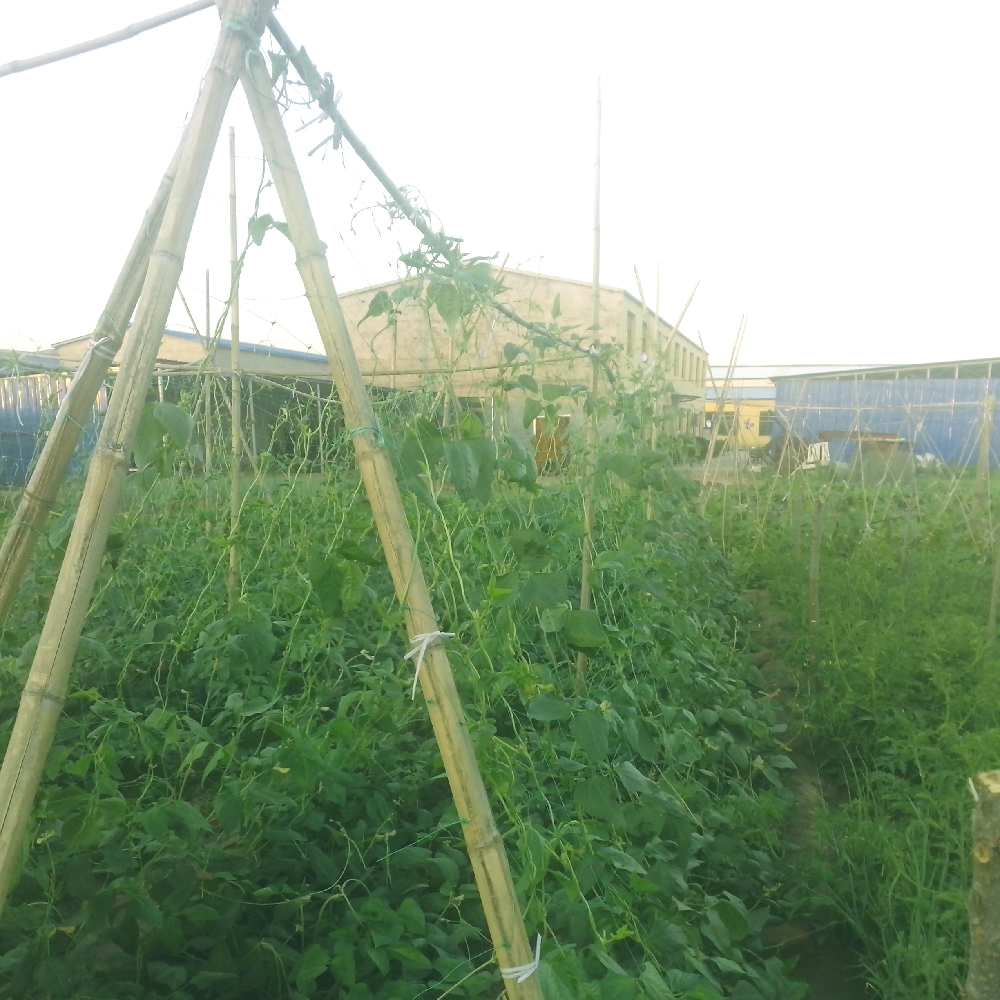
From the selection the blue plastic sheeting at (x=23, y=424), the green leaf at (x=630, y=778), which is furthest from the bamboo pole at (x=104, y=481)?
the blue plastic sheeting at (x=23, y=424)

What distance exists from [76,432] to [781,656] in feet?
11.8

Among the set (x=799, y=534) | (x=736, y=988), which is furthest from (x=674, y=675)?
(x=799, y=534)

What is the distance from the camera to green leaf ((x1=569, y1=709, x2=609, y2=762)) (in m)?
1.68

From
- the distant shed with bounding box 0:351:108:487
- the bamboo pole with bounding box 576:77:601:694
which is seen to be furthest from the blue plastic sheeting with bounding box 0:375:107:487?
the bamboo pole with bounding box 576:77:601:694

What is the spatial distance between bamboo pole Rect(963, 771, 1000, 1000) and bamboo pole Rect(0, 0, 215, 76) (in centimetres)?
148

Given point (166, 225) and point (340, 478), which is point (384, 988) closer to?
point (166, 225)

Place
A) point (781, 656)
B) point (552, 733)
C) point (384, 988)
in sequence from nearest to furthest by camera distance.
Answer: point (384, 988)
point (552, 733)
point (781, 656)

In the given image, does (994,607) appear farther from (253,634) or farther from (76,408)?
(76,408)

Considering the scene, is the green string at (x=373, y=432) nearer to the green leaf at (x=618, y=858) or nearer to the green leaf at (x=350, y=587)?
the green leaf at (x=350, y=587)

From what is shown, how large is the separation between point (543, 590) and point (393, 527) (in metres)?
0.49

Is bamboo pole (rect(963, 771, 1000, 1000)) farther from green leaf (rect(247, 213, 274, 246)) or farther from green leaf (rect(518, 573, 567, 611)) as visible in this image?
green leaf (rect(247, 213, 274, 246))

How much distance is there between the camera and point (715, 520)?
24.5ft

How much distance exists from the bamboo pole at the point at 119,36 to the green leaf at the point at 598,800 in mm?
1439

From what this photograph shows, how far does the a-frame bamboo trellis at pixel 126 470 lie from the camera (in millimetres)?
1100
